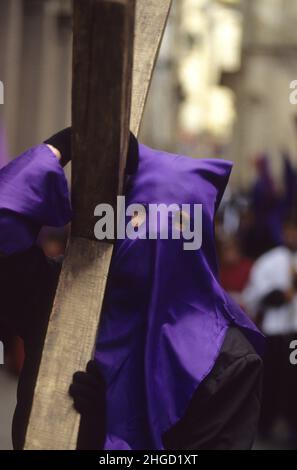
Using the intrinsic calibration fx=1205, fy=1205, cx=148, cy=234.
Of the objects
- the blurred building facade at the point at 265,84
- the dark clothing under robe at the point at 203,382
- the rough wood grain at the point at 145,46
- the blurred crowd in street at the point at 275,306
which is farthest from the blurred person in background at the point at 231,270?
the blurred building facade at the point at 265,84

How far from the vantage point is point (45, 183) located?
3.02 metres

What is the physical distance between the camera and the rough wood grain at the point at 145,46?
10.2 ft

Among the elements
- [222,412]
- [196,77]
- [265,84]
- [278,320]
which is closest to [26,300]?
[222,412]

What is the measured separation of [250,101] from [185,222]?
48.8 m

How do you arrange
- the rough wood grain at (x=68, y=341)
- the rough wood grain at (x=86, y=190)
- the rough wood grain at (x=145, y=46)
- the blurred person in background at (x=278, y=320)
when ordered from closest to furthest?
the rough wood grain at (x=86, y=190) < the rough wood grain at (x=68, y=341) < the rough wood grain at (x=145, y=46) < the blurred person in background at (x=278, y=320)

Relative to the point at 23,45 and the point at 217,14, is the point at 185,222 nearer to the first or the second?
the point at 23,45

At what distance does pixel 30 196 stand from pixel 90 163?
0.63 feet

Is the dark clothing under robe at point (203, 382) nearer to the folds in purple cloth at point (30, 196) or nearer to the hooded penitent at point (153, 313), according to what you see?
the hooded penitent at point (153, 313)

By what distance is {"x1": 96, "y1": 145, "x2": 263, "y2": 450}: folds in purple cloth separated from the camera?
10.4 ft

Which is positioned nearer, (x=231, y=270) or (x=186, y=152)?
(x=231, y=270)

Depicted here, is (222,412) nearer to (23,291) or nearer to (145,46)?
(23,291)

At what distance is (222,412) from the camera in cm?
326

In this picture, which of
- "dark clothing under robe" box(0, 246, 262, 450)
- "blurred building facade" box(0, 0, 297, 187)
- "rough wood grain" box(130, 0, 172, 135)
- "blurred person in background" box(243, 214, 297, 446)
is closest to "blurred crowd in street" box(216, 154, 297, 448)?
"blurred person in background" box(243, 214, 297, 446)
